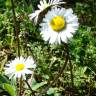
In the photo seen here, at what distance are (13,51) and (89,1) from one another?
943mm

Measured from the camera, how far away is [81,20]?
10.1ft

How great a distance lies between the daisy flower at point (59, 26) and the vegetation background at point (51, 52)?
353 millimetres

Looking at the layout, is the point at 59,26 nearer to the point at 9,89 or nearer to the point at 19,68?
the point at 19,68

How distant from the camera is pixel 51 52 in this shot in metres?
2.74

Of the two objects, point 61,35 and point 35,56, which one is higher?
point 61,35

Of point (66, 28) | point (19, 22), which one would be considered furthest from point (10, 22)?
point (66, 28)

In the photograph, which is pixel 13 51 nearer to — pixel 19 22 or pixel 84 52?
pixel 19 22

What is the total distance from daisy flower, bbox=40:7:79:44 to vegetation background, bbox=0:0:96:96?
0.35 m

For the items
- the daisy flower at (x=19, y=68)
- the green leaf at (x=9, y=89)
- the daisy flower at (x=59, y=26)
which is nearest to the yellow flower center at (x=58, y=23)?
the daisy flower at (x=59, y=26)

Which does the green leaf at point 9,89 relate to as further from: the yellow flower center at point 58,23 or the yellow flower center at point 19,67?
the yellow flower center at point 58,23

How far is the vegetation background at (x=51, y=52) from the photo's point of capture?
240 centimetres

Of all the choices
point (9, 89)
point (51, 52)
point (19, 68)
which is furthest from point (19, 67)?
point (51, 52)

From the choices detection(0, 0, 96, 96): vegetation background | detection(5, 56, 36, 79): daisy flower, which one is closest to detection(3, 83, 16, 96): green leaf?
detection(0, 0, 96, 96): vegetation background

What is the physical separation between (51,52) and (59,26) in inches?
35.8
